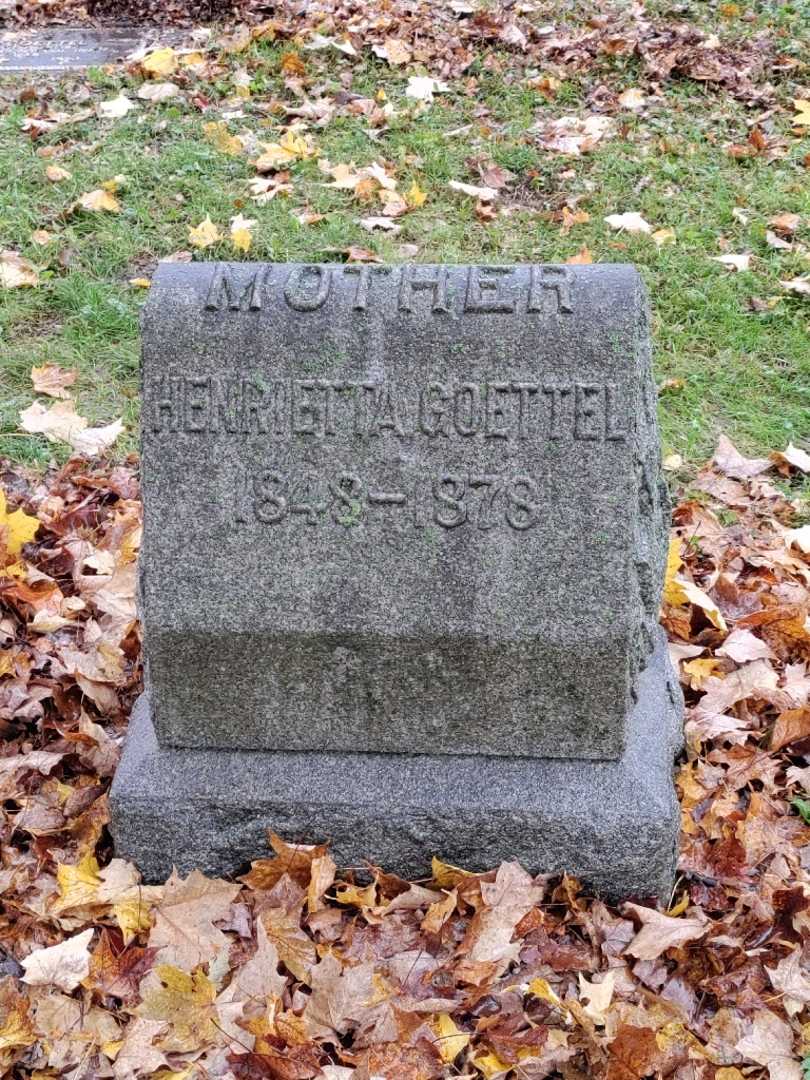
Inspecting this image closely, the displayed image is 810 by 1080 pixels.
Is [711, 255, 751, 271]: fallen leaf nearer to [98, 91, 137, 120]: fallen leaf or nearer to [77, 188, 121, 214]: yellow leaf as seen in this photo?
[77, 188, 121, 214]: yellow leaf

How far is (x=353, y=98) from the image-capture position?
6.41m

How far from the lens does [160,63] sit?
6641mm

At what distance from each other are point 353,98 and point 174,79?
1.07 meters

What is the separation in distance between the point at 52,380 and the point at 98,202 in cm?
138

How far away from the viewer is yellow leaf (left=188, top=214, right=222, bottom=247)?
17.1 feet

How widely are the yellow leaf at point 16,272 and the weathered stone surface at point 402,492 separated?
308cm

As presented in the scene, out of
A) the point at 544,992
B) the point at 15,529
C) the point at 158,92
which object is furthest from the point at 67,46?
the point at 544,992

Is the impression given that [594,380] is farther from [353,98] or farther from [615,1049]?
[353,98]

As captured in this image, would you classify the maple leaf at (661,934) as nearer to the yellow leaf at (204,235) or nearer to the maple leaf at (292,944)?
the maple leaf at (292,944)

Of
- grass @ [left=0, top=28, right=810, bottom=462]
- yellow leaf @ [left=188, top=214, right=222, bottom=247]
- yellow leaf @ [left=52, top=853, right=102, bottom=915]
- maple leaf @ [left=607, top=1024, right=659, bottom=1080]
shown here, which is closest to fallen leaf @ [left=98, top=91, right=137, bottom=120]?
grass @ [left=0, top=28, right=810, bottom=462]

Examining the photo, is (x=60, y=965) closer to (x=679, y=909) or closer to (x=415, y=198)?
(x=679, y=909)

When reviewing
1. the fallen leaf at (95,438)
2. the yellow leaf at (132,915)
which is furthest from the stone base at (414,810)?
the fallen leaf at (95,438)

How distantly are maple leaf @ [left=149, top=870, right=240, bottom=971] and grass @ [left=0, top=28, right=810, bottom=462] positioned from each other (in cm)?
224

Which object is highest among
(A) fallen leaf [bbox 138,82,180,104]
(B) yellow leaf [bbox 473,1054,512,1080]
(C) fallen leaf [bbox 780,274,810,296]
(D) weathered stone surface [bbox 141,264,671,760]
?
(D) weathered stone surface [bbox 141,264,671,760]
